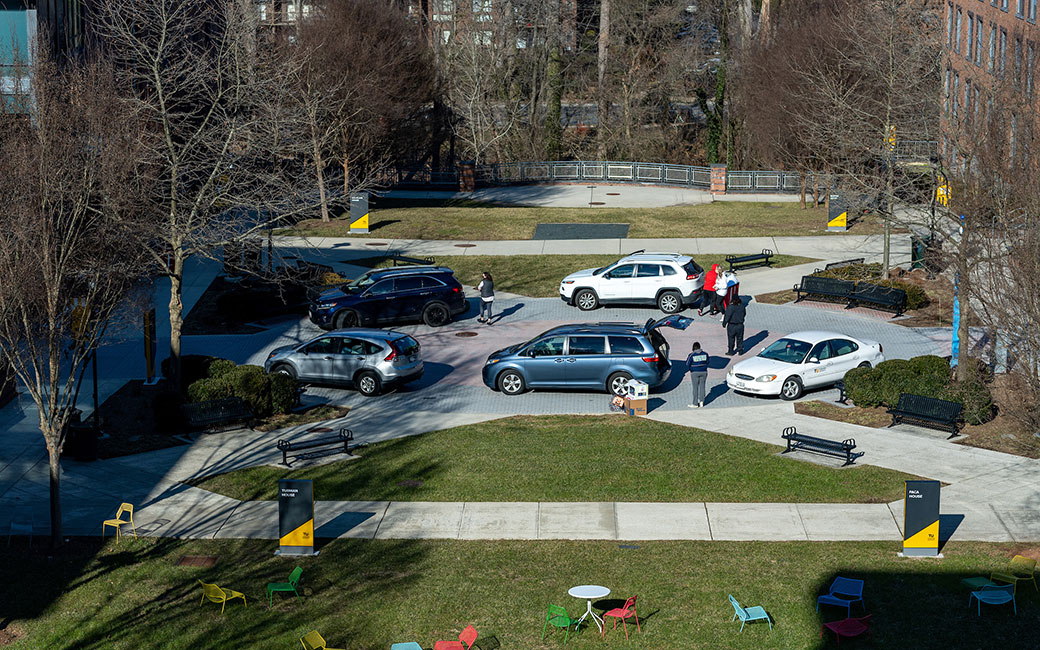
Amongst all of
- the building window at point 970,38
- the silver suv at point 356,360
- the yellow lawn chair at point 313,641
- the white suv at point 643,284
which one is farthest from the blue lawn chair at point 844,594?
the building window at point 970,38

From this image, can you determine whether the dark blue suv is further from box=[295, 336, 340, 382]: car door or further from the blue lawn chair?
the blue lawn chair

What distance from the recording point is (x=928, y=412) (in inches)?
934

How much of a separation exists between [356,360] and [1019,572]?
1569 centimetres

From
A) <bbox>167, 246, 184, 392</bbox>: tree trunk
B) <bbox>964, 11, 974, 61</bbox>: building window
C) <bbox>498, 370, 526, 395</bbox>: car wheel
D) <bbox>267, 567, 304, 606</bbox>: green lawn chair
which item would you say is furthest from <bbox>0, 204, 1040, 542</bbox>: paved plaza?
<bbox>964, 11, 974, 61</bbox>: building window

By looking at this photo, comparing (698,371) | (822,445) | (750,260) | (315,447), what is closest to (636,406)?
(698,371)

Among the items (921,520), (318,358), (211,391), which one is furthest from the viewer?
(318,358)

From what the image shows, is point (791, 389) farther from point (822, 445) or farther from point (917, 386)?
point (822, 445)

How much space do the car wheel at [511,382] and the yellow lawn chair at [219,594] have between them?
450 inches

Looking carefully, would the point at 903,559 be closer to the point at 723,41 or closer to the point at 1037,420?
the point at 1037,420

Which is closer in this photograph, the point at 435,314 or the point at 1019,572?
the point at 1019,572

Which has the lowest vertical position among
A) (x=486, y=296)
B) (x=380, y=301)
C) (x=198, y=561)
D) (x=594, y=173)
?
(x=198, y=561)

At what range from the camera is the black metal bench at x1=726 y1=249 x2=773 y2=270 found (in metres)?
39.1

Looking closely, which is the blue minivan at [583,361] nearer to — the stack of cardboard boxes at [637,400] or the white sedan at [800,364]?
the stack of cardboard boxes at [637,400]

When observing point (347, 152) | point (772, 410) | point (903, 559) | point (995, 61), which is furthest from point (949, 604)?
point (347, 152)
